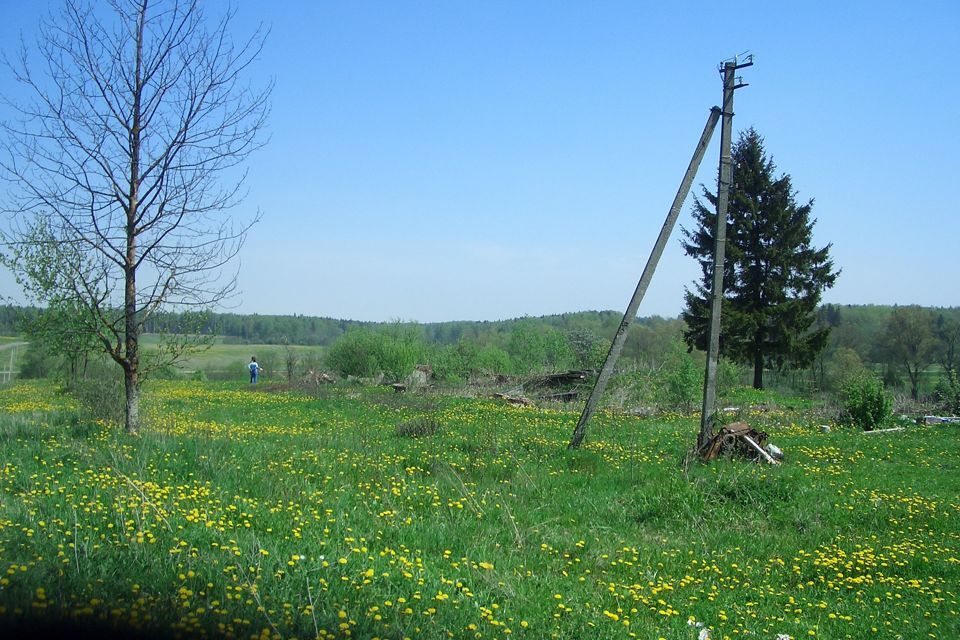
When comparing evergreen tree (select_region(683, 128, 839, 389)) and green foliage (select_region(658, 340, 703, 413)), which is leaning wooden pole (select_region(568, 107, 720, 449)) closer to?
green foliage (select_region(658, 340, 703, 413))

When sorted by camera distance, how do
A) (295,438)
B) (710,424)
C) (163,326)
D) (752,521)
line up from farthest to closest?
(295,438) → (710,424) → (163,326) → (752,521)

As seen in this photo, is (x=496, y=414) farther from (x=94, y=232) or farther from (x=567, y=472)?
(x=94, y=232)

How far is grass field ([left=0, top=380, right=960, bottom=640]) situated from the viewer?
425cm

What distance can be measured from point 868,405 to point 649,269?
7.95 m

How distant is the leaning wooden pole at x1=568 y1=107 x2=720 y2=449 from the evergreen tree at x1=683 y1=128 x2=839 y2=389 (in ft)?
67.3

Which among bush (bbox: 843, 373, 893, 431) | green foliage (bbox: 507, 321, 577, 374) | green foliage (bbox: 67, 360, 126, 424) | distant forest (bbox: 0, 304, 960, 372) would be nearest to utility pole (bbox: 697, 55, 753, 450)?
bush (bbox: 843, 373, 893, 431)

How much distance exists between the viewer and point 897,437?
48.0 feet

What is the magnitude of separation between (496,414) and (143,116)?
10.1 meters

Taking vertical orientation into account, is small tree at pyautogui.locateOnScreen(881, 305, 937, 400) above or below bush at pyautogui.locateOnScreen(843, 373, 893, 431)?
above

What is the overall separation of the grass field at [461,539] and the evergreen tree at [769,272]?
20.1m

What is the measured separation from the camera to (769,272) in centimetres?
3141

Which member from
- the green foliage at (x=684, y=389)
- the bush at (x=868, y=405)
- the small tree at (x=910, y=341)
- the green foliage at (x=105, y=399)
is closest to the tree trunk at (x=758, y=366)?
the green foliage at (x=684, y=389)

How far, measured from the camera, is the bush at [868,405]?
16.1 m

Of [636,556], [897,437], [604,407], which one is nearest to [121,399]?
[636,556]
